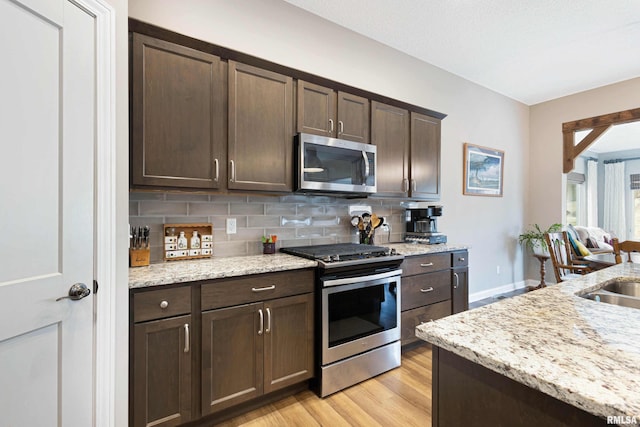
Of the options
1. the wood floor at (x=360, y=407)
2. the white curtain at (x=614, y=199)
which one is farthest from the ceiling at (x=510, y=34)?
the white curtain at (x=614, y=199)

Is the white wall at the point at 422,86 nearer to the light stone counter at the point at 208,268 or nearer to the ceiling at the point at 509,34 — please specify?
the ceiling at the point at 509,34

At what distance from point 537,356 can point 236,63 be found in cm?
211

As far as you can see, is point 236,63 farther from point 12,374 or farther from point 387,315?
point 387,315

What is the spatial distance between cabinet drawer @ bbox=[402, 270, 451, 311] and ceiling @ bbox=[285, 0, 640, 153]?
2333mm

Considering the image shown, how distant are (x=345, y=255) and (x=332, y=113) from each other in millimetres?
1146

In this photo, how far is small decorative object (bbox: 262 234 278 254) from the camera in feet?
7.68

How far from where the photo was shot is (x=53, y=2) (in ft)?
3.79

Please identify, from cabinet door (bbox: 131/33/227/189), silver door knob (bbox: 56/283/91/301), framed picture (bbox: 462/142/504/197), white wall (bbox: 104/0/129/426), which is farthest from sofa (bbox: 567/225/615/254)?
silver door knob (bbox: 56/283/91/301)

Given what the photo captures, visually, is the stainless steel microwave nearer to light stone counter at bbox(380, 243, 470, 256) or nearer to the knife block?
light stone counter at bbox(380, 243, 470, 256)

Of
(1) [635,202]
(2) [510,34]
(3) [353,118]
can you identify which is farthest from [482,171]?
(1) [635,202]

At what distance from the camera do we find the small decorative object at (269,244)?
2.34 meters

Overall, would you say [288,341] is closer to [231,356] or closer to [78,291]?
[231,356]

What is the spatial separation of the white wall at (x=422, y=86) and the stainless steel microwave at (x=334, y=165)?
854 mm

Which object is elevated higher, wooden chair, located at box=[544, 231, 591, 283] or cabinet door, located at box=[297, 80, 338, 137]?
cabinet door, located at box=[297, 80, 338, 137]
